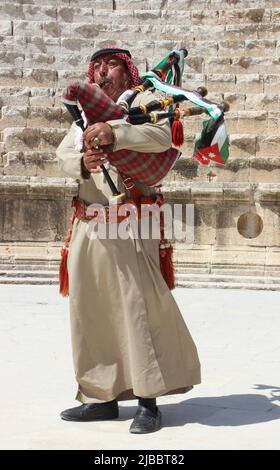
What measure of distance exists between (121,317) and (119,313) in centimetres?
2

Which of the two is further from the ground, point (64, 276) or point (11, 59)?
point (11, 59)

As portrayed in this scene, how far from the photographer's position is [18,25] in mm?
14453

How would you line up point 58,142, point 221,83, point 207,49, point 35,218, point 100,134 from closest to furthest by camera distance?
point 100,134 → point 35,218 → point 58,142 → point 221,83 → point 207,49

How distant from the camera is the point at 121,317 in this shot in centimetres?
480

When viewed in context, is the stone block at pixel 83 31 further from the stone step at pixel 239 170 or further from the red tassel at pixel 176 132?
the red tassel at pixel 176 132

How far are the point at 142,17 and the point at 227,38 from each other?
53.3 inches

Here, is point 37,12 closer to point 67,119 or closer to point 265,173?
point 67,119

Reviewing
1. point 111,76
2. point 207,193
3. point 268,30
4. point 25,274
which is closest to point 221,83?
point 268,30

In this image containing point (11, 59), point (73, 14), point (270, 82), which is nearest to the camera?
point (270, 82)

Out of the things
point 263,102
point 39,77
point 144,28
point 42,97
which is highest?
point 144,28

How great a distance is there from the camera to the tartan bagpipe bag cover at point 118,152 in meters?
4.67

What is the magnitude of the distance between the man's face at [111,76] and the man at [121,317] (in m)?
0.14

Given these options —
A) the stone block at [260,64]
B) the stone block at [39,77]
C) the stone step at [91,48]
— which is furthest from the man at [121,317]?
the stone step at [91,48]

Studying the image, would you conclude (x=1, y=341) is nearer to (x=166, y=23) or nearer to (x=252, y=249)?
(x=252, y=249)
